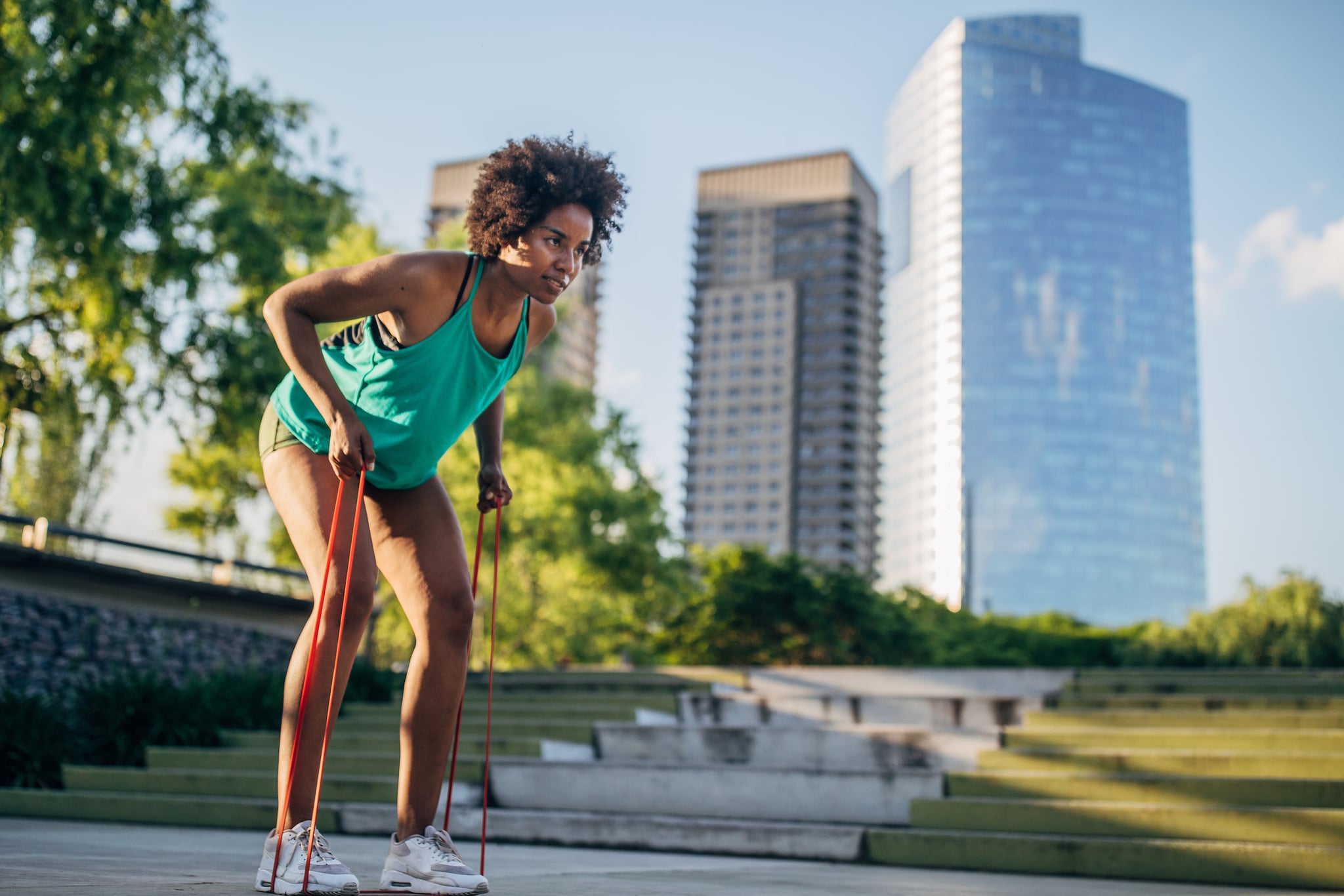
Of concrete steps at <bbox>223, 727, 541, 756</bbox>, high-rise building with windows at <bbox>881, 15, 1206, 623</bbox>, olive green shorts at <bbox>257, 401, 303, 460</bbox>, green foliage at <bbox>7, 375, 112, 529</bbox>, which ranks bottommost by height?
concrete steps at <bbox>223, 727, 541, 756</bbox>

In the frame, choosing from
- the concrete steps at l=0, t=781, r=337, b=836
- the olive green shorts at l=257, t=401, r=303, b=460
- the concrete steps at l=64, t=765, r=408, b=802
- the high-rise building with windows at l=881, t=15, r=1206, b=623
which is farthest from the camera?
the high-rise building with windows at l=881, t=15, r=1206, b=623

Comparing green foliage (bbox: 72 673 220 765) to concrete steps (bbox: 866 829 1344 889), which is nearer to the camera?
concrete steps (bbox: 866 829 1344 889)

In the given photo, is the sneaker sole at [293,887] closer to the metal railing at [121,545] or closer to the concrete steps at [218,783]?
the concrete steps at [218,783]

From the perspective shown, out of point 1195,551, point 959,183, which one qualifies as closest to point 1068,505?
point 1195,551

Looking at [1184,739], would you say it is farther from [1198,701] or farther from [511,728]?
[511,728]

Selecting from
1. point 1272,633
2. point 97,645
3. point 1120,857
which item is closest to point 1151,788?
point 1120,857

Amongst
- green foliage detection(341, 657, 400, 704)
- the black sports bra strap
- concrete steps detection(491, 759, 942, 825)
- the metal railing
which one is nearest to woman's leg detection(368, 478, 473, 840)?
the black sports bra strap

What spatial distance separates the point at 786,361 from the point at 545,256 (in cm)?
12961

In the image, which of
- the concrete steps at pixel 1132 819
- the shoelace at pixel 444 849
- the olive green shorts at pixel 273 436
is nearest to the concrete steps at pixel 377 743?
the concrete steps at pixel 1132 819

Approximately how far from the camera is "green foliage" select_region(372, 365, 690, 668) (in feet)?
72.1

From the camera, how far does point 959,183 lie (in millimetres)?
130000

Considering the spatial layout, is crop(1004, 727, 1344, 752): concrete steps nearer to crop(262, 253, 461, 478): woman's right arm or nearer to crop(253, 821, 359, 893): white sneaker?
crop(253, 821, 359, 893): white sneaker

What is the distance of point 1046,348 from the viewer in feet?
388

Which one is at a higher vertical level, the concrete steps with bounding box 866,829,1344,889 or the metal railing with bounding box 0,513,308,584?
the metal railing with bounding box 0,513,308,584
